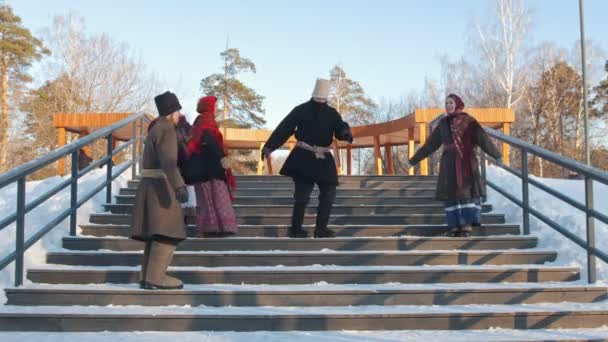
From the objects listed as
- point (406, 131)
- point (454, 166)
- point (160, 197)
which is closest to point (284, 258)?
point (160, 197)

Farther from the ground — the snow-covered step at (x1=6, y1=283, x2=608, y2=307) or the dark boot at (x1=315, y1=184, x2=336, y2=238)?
the dark boot at (x1=315, y1=184, x2=336, y2=238)

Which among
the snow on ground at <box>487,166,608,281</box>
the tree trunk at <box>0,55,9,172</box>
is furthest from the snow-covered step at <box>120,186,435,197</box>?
the tree trunk at <box>0,55,9,172</box>

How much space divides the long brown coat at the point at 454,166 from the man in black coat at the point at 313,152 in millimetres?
901

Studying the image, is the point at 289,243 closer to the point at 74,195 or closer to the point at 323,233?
the point at 323,233

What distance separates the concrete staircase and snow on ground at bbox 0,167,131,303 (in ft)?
0.48

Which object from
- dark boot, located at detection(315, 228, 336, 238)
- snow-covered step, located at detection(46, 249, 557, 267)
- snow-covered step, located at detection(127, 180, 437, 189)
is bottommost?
snow-covered step, located at detection(46, 249, 557, 267)

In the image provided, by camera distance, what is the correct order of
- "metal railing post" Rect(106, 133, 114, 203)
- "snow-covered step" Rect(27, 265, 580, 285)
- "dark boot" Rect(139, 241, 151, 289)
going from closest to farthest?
"dark boot" Rect(139, 241, 151, 289), "snow-covered step" Rect(27, 265, 580, 285), "metal railing post" Rect(106, 133, 114, 203)

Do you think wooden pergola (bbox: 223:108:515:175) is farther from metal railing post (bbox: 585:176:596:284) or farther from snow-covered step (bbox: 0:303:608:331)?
snow-covered step (bbox: 0:303:608:331)

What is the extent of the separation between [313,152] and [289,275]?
137 cm

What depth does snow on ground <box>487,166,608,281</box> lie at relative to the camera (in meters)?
5.02

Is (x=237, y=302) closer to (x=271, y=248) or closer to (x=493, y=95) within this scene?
(x=271, y=248)

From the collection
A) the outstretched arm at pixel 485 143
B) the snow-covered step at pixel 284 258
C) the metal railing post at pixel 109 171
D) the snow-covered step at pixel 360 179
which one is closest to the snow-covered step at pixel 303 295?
the snow-covered step at pixel 284 258

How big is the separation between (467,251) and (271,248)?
1710mm

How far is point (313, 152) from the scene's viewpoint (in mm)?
5508
